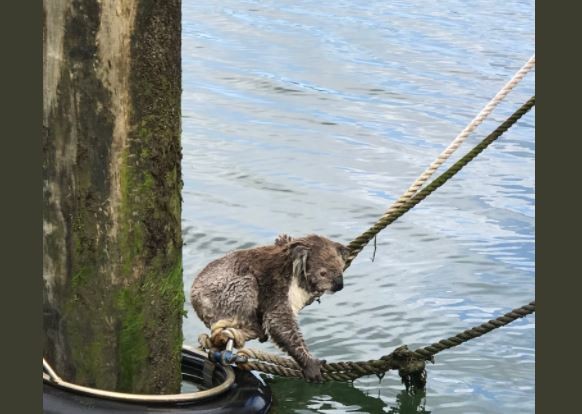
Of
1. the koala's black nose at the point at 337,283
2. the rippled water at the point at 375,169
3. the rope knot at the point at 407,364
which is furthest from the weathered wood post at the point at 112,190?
the rope knot at the point at 407,364

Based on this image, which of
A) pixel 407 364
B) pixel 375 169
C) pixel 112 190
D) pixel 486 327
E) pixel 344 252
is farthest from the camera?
pixel 375 169

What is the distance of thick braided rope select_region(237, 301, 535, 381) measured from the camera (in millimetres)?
5586

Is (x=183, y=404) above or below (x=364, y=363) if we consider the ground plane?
above

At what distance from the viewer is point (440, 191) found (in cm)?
941

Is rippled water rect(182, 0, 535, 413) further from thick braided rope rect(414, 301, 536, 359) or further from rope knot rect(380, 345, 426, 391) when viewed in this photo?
thick braided rope rect(414, 301, 536, 359)

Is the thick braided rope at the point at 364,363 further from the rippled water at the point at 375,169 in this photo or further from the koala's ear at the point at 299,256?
the koala's ear at the point at 299,256

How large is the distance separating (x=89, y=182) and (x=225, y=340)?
1.21 m

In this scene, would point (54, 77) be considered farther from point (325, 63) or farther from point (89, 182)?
point (325, 63)

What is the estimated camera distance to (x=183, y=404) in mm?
4773

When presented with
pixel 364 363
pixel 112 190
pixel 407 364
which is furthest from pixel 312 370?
pixel 112 190

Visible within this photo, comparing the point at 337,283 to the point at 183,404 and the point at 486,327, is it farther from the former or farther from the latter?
the point at 183,404

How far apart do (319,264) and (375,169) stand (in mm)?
4368

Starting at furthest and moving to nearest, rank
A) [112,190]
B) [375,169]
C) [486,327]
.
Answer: [375,169], [486,327], [112,190]

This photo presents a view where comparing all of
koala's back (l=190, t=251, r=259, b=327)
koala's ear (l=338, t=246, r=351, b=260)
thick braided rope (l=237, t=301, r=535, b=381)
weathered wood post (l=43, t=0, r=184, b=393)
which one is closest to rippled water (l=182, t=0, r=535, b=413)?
thick braided rope (l=237, t=301, r=535, b=381)
